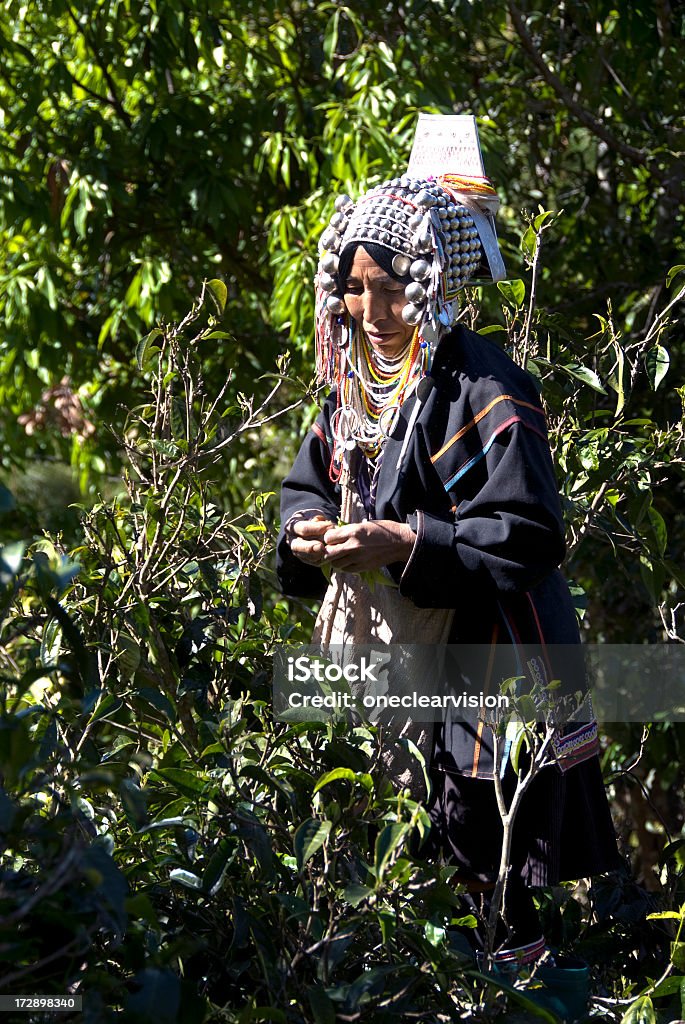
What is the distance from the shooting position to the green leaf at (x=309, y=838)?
1614mm

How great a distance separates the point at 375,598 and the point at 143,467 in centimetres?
80

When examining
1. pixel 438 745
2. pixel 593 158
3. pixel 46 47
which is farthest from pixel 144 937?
pixel 593 158

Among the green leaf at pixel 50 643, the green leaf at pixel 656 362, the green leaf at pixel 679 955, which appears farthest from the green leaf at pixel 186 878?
the green leaf at pixel 656 362

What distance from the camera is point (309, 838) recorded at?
1635mm

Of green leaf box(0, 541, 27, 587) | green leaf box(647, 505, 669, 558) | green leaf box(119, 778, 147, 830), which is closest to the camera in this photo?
green leaf box(0, 541, 27, 587)

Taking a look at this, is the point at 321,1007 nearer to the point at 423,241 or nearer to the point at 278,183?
the point at 423,241

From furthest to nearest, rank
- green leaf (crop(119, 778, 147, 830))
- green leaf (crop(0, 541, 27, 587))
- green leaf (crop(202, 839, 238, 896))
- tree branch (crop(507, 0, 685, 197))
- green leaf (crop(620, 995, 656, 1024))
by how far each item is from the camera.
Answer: tree branch (crop(507, 0, 685, 197))
green leaf (crop(620, 995, 656, 1024))
green leaf (crop(202, 839, 238, 896))
green leaf (crop(119, 778, 147, 830))
green leaf (crop(0, 541, 27, 587))

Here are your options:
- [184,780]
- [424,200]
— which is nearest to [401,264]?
[424,200]

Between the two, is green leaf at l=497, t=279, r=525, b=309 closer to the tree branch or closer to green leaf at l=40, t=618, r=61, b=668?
green leaf at l=40, t=618, r=61, b=668

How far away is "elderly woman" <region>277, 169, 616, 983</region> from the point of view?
190 centimetres

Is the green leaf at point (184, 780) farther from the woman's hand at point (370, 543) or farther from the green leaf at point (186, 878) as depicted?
the woman's hand at point (370, 543)

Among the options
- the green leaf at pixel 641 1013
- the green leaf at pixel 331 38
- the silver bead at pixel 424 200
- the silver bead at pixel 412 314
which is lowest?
the green leaf at pixel 641 1013

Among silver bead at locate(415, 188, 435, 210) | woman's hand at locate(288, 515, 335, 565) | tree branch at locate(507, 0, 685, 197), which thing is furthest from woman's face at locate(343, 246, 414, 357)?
tree branch at locate(507, 0, 685, 197)

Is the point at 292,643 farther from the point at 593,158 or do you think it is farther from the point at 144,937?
the point at 593,158
